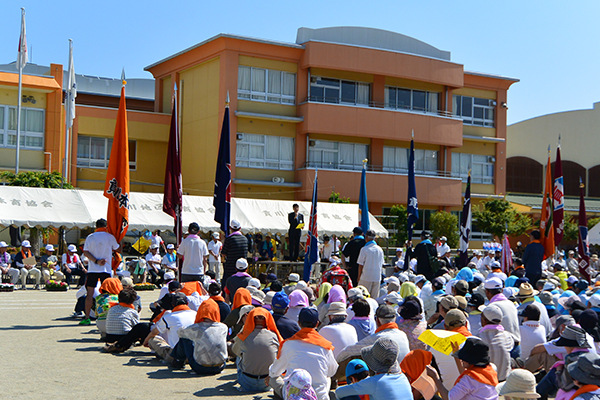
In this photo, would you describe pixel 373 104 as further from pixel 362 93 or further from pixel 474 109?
pixel 474 109

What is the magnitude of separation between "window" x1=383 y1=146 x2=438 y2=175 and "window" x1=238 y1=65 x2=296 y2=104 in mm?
6465

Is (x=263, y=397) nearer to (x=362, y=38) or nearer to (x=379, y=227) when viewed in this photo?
(x=379, y=227)

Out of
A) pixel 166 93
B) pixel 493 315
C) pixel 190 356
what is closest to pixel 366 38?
pixel 166 93

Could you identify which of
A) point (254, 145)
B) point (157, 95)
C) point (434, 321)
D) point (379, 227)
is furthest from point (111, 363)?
point (157, 95)

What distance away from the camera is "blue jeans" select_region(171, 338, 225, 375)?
343 inches

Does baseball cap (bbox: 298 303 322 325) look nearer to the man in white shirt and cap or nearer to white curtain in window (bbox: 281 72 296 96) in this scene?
the man in white shirt and cap

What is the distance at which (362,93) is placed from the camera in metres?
36.7

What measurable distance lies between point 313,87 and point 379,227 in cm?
1047

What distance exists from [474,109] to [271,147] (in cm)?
1479

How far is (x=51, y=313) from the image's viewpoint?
1427cm

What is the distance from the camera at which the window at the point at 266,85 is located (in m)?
34.1

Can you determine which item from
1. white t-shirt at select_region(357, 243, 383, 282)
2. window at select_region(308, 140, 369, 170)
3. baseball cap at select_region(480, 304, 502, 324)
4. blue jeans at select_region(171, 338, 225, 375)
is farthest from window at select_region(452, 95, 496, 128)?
baseball cap at select_region(480, 304, 502, 324)

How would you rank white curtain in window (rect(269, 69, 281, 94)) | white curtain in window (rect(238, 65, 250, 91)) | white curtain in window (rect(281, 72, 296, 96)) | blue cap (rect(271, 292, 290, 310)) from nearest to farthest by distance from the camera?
blue cap (rect(271, 292, 290, 310))
white curtain in window (rect(238, 65, 250, 91))
white curtain in window (rect(269, 69, 281, 94))
white curtain in window (rect(281, 72, 296, 96))

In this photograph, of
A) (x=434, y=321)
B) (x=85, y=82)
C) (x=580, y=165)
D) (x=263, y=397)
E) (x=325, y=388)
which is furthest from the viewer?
(x=580, y=165)
